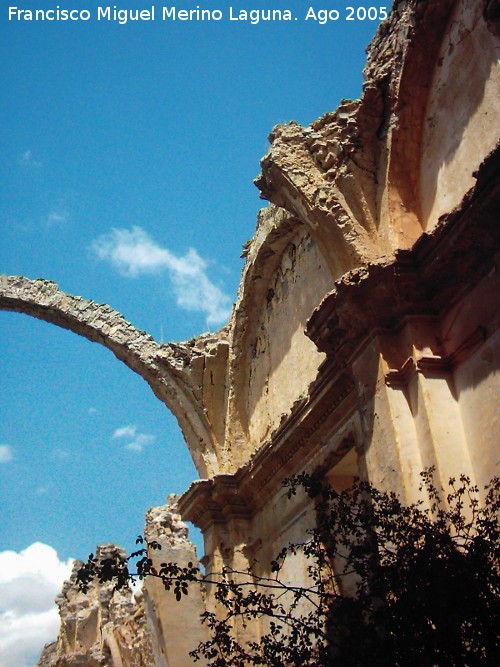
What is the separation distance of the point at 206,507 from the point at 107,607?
18.1 ft

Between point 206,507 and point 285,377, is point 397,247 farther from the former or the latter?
point 206,507

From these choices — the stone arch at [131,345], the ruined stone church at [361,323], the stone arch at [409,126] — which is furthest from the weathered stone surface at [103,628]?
the stone arch at [409,126]

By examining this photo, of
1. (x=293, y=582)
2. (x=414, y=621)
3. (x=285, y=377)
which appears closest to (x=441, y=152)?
(x=285, y=377)

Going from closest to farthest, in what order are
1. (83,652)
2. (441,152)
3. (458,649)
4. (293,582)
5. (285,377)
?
(458,649) → (441,152) → (293,582) → (285,377) → (83,652)

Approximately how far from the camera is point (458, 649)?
361 centimetres

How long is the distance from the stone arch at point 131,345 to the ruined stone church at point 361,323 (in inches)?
1.2

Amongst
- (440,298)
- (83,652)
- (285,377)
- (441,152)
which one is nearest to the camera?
(440,298)

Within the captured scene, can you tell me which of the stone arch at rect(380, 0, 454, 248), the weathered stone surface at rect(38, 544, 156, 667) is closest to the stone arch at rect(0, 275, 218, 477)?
the weathered stone surface at rect(38, 544, 156, 667)

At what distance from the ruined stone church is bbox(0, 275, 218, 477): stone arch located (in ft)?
0.10

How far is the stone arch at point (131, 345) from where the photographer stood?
34.4 ft

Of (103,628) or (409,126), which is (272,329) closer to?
(409,126)

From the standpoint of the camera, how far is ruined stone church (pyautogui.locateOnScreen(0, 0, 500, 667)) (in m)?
5.88

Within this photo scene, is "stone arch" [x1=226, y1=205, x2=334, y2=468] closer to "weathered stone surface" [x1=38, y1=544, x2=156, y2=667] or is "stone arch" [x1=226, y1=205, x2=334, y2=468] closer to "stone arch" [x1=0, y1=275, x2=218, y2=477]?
"stone arch" [x1=0, y1=275, x2=218, y2=477]

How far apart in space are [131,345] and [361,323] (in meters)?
5.17
